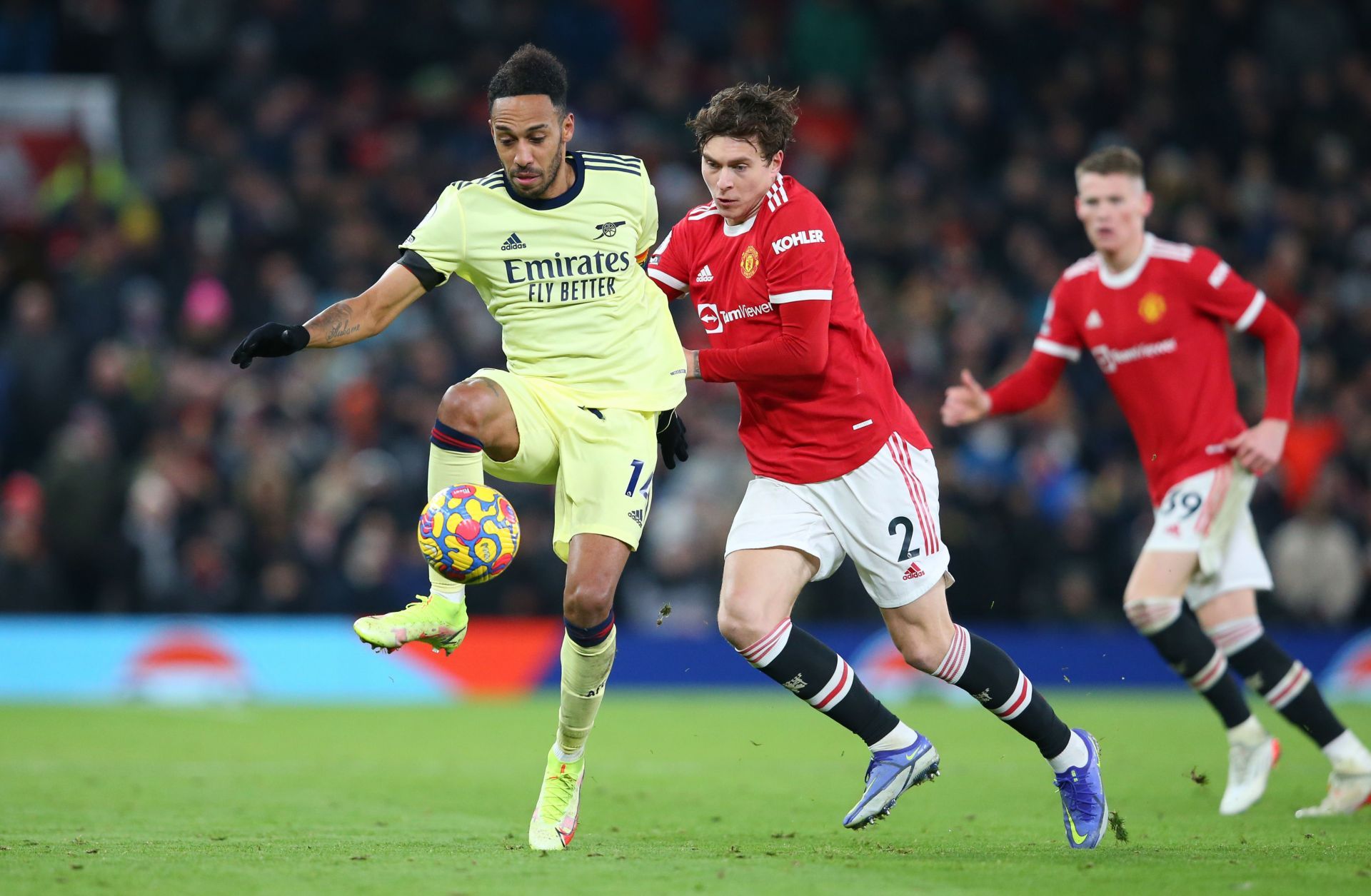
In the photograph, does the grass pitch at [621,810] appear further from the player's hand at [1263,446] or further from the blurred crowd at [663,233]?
the blurred crowd at [663,233]

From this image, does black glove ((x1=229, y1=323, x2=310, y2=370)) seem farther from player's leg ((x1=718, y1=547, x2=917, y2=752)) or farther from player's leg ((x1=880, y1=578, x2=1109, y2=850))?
player's leg ((x1=880, y1=578, x2=1109, y2=850))

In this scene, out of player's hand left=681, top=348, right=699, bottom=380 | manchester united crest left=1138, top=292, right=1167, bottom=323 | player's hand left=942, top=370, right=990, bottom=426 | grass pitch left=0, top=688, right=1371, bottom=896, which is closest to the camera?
grass pitch left=0, top=688, right=1371, bottom=896

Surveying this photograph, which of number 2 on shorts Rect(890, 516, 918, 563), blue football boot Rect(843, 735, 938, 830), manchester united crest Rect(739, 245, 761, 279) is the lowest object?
blue football boot Rect(843, 735, 938, 830)

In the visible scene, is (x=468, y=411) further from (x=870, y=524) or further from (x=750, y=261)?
(x=870, y=524)

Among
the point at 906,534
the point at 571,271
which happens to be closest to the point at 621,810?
the point at 906,534

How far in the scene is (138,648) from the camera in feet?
46.3

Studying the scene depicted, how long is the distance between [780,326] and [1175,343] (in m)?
2.55

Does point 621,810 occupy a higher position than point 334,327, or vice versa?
point 334,327

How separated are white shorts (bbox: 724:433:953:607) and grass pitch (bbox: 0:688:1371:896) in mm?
1081

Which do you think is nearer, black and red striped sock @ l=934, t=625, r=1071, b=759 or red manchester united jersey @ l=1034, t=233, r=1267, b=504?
black and red striped sock @ l=934, t=625, r=1071, b=759

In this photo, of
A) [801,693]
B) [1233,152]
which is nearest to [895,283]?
[1233,152]

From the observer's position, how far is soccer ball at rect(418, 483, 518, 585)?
6016mm

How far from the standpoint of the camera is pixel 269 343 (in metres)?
5.80

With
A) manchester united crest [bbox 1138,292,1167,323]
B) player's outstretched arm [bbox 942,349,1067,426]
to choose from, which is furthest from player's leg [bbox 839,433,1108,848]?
manchester united crest [bbox 1138,292,1167,323]
